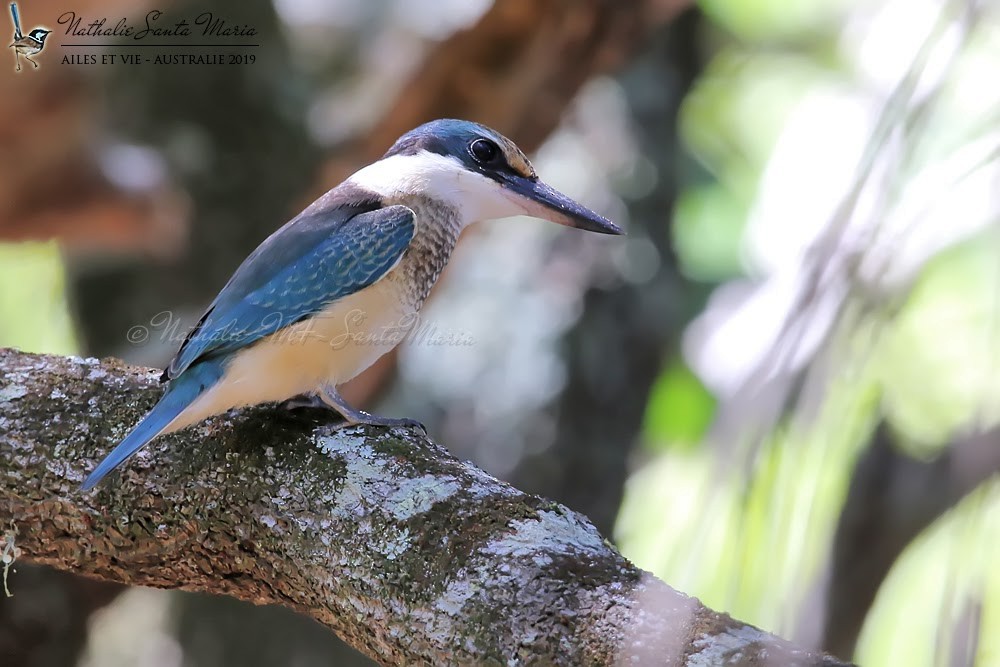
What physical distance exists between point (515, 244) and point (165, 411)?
13.7ft

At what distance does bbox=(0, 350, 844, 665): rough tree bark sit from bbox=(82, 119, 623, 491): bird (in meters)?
0.11

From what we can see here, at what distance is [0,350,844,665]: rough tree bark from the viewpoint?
1654 mm

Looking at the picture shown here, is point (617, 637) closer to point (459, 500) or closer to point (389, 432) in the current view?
point (459, 500)

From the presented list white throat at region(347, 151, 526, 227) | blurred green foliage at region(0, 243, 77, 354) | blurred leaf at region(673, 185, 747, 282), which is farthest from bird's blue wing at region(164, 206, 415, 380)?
blurred leaf at region(673, 185, 747, 282)

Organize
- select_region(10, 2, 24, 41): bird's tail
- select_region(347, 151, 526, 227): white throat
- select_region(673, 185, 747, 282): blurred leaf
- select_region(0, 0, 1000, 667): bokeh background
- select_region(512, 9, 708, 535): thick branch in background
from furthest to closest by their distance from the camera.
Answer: select_region(673, 185, 747, 282): blurred leaf, select_region(512, 9, 708, 535): thick branch in background, select_region(10, 2, 24, 41): bird's tail, select_region(0, 0, 1000, 667): bokeh background, select_region(347, 151, 526, 227): white throat

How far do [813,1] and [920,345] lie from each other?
3.20m

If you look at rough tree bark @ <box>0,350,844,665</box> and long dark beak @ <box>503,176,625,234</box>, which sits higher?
long dark beak @ <box>503,176,625,234</box>

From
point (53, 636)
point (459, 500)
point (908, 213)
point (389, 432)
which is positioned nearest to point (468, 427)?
point (53, 636)

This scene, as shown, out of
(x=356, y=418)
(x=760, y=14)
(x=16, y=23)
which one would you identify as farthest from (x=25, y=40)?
(x=760, y=14)

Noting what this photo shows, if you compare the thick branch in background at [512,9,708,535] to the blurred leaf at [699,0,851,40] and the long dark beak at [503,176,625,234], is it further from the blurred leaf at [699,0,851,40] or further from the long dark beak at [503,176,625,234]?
the long dark beak at [503,176,625,234]

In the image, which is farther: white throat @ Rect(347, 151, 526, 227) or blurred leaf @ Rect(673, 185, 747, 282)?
blurred leaf @ Rect(673, 185, 747, 282)

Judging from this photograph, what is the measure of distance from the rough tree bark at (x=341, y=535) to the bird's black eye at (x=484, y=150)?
118 centimetres

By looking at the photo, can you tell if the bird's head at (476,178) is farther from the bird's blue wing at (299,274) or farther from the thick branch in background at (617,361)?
the thick branch in background at (617,361)

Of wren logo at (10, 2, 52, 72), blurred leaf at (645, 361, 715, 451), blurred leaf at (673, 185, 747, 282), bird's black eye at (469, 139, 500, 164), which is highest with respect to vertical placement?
blurred leaf at (673, 185, 747, 282)
